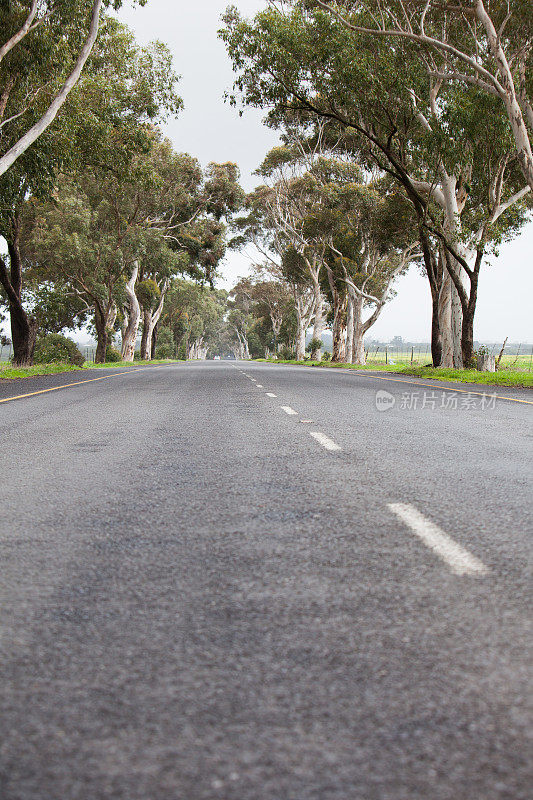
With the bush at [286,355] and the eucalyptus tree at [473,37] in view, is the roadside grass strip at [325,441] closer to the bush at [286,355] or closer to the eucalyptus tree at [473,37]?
the eucalyptus tree at [473,37]

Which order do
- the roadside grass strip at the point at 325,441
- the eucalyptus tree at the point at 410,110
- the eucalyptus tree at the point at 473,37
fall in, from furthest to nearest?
the eucalyptus tree at the point at 410,110 → the eucalyptus tree at the point at 473,37 → the roadside grass strip at the point at 325,441

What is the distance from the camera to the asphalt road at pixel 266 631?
1.98 metres

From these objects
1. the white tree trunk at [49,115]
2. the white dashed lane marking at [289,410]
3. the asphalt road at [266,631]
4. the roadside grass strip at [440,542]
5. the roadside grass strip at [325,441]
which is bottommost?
the asphalt road at [266,631]

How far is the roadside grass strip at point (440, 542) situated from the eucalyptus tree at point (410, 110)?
20.7 m

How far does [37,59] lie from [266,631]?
68.7ft

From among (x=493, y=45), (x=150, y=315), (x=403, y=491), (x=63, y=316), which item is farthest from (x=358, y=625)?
(x=150, y=315)

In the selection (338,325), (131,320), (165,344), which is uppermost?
(131,320)

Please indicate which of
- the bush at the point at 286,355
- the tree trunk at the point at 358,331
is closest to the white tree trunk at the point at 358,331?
the tree trunk at the point at 358,331

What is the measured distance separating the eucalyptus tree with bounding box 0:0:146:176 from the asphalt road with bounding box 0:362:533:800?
51.4ft

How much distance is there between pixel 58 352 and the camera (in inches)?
1359

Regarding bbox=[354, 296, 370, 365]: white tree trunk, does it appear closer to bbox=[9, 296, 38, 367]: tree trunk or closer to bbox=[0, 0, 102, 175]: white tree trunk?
bbox=[9, 296, 38, 367]: tree trunk

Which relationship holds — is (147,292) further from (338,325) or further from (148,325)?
(338,325)

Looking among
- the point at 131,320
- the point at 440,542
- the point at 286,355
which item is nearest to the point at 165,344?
the point at 286,355

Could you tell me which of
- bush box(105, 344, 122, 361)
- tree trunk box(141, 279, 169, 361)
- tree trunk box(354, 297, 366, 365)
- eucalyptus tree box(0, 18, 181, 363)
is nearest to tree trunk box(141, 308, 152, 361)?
tree trunk box(141, 279, 169, 361)
